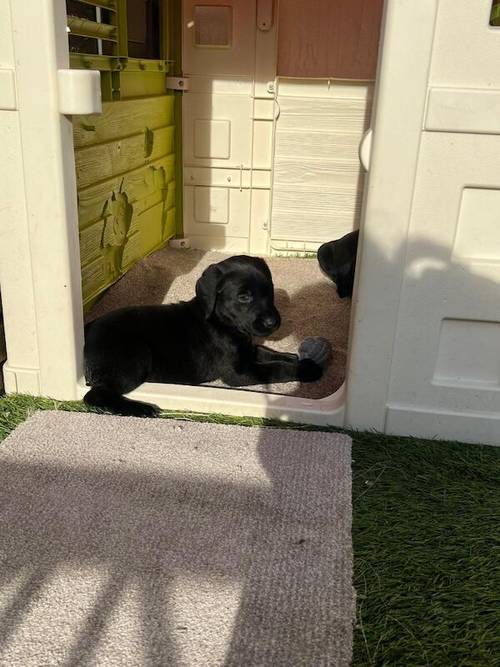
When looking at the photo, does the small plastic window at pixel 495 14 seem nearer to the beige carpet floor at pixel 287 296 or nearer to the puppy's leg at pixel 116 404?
the beige carpet floor at pixel 287 296

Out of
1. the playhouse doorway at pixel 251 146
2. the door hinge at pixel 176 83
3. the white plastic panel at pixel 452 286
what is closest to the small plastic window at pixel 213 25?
the playhouse doorway at pixel 251 146

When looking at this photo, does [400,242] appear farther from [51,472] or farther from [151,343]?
[51,472]

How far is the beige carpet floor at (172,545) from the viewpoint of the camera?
1.41 m

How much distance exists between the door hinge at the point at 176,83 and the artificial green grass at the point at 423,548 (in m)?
2.82

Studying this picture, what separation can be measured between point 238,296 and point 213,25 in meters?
2.65

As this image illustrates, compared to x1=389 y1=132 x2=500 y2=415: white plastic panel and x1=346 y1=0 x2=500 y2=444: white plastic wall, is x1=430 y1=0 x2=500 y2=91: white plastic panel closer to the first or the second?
x1=346 y1=0 x2=500 y2=444: white plastic wall

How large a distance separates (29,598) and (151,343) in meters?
1.22

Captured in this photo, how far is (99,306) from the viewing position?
11.3ft

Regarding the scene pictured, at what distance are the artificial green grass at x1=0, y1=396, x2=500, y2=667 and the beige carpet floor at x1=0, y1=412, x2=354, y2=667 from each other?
2.2 inches

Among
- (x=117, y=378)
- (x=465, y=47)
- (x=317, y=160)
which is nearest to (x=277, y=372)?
(x=117, y=378)

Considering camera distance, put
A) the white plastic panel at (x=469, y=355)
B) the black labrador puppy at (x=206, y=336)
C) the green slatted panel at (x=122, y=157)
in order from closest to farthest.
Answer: the white plastic panel at (x=469, y=355)
the black labrador puppy at (x=206, y=336)
the green slatted panel at (x=122, y=157)

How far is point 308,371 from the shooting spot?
2752 mm

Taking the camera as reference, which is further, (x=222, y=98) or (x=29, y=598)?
(x=222, y=98)

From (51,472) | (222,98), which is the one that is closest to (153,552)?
(51,472)
